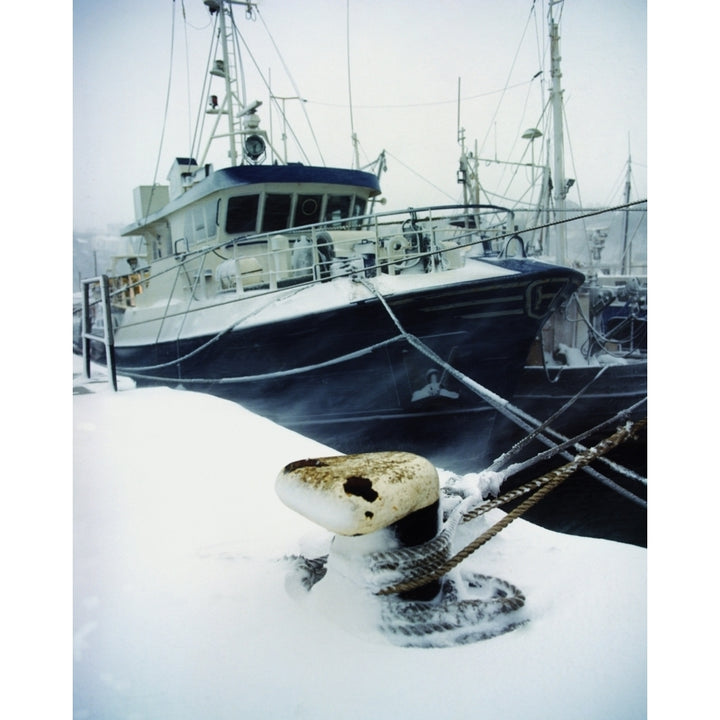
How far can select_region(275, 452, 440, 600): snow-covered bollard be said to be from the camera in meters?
0.99

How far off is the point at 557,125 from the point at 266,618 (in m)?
1.78

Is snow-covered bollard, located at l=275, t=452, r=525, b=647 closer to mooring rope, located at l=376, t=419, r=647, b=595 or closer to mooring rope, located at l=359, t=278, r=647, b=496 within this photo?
mooring rope, located at l=376, t=419, r=647, b=595

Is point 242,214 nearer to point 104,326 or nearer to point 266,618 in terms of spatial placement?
point 104,326

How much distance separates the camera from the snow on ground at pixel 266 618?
1093 mm

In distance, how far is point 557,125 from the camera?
1822 mm

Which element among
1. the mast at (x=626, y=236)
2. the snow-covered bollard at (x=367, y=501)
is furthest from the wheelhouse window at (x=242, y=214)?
the snow-covered bollard at (x=367, y=501)

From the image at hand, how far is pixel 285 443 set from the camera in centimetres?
166

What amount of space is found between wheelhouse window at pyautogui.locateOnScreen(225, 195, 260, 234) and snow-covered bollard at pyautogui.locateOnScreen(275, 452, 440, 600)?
5.74 ft

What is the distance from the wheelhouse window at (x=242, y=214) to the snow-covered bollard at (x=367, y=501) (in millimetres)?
1749

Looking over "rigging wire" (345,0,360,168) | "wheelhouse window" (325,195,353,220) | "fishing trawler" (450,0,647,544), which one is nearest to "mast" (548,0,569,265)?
"fishing trawler" (450,0,647,544)

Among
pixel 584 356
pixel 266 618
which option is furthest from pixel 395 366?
pixel 266 618

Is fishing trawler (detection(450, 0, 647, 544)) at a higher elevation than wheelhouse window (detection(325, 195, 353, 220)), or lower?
lower

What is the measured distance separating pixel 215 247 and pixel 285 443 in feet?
4.06
